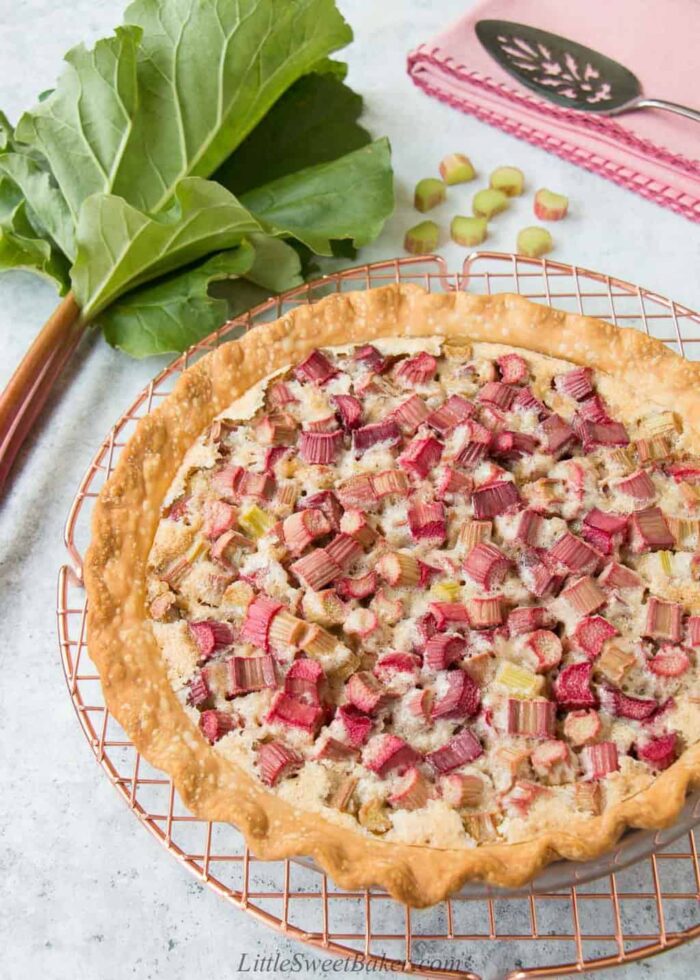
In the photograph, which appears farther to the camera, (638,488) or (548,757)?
(638,488)

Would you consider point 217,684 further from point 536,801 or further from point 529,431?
point 529,431

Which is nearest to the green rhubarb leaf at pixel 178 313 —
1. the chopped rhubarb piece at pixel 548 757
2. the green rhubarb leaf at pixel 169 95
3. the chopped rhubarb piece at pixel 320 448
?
the green rhubarb leaf at pixel 169 95

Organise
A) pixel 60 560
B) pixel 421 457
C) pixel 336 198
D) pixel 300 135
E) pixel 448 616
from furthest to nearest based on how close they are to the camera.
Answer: pixel 300 135 → pixel 336 198 → pixel 60 560 → pixel 421 457 → pixel 448 616

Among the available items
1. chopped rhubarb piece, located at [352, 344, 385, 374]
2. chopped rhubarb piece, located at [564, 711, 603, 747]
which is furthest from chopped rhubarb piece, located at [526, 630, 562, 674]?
chopped rhubarb piece, located at [352, 344, 385, 374]

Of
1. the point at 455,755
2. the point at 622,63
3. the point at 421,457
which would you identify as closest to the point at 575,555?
the point at 421,457

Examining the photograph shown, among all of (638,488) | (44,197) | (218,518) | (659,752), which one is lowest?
(659,752)

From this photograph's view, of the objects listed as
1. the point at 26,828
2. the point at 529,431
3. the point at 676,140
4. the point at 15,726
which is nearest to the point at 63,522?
the point at 15,726

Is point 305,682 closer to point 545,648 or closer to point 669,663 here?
point 545,648

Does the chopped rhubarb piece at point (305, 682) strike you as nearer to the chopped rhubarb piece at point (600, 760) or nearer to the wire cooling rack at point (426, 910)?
the wire cooling rack at point (426, 910)
